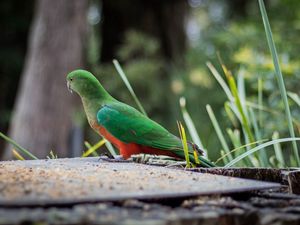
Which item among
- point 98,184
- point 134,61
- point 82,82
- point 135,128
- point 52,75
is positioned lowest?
point 98,184

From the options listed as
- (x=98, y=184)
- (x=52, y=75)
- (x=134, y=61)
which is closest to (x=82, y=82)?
(x=98, y=184)

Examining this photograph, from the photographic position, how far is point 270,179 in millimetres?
1994

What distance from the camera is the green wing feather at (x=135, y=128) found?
2.57 meters

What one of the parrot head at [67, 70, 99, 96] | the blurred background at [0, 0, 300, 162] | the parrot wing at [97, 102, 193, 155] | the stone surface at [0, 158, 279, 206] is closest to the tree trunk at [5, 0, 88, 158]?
the blurred background at [0, 0, 300, 162]

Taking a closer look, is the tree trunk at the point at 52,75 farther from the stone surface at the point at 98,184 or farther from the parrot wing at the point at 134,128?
the stone surface at the point at 98,184

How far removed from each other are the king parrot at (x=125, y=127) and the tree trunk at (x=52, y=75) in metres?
4.64

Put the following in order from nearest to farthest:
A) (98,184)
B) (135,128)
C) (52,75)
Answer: (98,184), (135,128), (52,75)

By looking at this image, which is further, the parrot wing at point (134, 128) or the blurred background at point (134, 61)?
the blurred background at point (134, 61)

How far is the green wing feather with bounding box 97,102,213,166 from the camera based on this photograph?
8.42 ft


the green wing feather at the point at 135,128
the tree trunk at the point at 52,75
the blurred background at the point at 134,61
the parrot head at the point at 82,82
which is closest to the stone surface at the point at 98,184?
the green wing feather at the point at 135,128

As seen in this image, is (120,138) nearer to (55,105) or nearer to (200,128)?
(200,128)

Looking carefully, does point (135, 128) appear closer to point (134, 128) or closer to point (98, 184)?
point (134, 128)

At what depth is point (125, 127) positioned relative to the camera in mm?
2703

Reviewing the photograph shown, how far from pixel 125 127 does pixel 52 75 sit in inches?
199
